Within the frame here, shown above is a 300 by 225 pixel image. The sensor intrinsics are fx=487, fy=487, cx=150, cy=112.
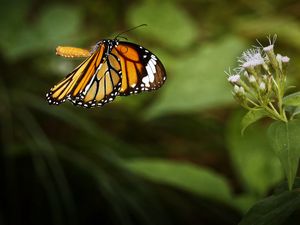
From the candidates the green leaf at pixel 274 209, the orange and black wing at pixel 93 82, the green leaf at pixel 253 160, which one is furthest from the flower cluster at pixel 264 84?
the green leaf at pixel 253 160

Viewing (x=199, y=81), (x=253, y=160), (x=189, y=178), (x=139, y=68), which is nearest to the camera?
(x=139, y=68)

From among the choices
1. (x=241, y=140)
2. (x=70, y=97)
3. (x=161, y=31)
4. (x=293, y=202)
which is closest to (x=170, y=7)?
(x=161, y=31)

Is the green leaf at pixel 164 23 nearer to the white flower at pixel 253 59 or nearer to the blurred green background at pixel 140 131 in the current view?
the blurred green background at pixel 140 131

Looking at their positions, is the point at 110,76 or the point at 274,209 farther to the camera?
the point at 110,76

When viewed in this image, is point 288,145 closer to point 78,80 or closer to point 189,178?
point 78,80

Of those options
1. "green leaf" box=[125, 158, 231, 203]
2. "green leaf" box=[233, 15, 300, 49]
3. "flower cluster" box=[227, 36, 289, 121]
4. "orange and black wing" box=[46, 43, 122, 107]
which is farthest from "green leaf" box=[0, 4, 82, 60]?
"flower cluster" box=[227, 36, 289, 121]

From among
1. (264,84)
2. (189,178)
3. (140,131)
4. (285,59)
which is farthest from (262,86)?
(140,131)

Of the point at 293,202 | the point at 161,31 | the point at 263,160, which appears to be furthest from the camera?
the point at 161,31

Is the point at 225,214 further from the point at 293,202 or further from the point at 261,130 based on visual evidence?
the point at 293,202
